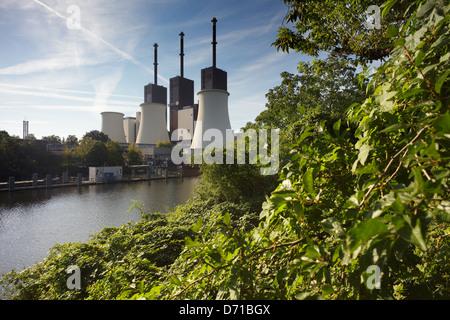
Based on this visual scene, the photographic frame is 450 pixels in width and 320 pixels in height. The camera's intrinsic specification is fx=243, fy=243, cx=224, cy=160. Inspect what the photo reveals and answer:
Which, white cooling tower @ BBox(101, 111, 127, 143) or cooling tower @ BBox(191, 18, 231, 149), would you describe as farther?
white cooling tower @ BBox(101, 111, 127, 143)

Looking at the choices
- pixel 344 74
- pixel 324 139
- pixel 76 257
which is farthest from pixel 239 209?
pixel 344 74

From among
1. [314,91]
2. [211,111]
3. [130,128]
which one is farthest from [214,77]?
[314,91]

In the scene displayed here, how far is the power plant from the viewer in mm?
27016

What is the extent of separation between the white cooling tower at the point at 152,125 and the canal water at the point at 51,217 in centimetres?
1897

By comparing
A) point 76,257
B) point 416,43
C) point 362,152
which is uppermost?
point 416,43

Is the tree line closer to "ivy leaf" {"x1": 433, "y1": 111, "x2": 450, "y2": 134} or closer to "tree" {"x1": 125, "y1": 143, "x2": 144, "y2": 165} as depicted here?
"tree" {"x1": 125, "y1": 143, "x2": 144, "y2": 165}

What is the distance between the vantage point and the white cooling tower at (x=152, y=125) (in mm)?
32562

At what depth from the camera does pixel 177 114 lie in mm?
44406

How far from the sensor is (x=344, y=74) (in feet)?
30.7

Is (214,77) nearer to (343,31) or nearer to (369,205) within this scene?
(343,31)

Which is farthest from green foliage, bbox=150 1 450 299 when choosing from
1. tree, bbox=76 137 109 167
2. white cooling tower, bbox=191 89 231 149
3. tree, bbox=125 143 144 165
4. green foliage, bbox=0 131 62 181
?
tree, bbox=125 143 144 165

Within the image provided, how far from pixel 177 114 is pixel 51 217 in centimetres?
3728
